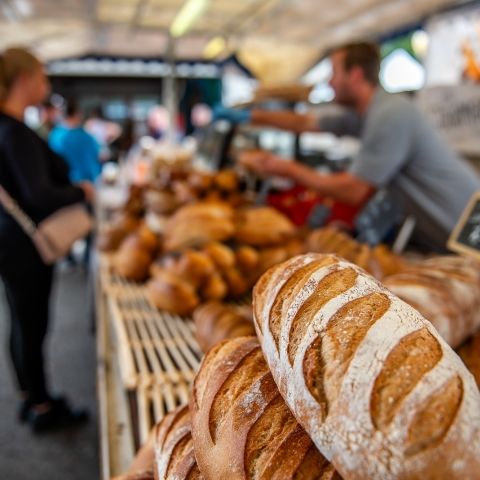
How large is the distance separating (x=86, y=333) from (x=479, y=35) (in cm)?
508

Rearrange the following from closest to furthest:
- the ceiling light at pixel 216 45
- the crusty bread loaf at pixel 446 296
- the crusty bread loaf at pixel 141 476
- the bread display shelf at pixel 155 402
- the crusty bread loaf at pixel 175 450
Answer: the crusty bread loaf at pixel 175 450, the crusty bread loaf at pixel 141 476, the crusty bread loaf at pixel 446 296, the bread display shelf at pixel 155 402, the ceiling light at pixel 216 45

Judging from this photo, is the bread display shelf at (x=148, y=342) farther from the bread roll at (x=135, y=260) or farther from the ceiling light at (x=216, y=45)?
the ceiling light at (x=216, y=45)

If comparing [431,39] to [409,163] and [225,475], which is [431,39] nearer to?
[409,163]

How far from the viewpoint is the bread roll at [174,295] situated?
171cm

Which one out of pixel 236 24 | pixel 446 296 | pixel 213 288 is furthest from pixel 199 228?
pixel 236 24

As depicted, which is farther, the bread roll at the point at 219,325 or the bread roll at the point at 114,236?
the bread roll at the point at 114,236

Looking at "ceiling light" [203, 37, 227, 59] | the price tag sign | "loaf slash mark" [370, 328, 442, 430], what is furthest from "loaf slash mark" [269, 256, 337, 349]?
"ceiling light" [203, 37, 227, 59]

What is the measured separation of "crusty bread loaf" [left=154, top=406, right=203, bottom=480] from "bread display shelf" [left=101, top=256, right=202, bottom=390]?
1.27 ft

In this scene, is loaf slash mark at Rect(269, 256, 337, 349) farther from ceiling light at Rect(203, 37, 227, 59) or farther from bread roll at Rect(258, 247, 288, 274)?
ceiling light at Rect(203, 37, 227, 59)

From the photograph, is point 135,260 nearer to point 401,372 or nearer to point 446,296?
point 446,296

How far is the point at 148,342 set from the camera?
5.15 ft

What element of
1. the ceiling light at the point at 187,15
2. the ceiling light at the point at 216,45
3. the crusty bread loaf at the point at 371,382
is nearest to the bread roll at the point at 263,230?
the crusty bread loaf at the point at 371,382

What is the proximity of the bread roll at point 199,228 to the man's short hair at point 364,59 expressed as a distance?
98 cm

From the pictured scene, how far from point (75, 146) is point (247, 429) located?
15.6 ft
